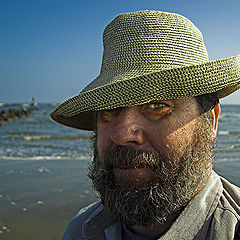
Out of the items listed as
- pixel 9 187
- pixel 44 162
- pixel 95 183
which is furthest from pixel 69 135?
pixel 95 183

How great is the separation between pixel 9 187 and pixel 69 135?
854cm

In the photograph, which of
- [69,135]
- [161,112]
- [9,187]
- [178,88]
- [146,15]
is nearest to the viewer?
[178,88]

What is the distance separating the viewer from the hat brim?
53.9 inches

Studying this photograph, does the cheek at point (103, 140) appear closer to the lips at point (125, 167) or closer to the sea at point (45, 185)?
the lips at point (125, 167)

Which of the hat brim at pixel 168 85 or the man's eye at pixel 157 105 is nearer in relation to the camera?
the hat brim at pixel 168 85

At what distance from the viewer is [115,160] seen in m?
1.51

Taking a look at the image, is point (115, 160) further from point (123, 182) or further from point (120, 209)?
point (120, 209)

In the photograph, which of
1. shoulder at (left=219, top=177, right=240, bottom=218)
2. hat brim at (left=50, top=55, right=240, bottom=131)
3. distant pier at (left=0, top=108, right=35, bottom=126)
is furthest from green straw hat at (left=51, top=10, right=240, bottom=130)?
distant pier at (left=0, top=108, right=35, bottom=126)

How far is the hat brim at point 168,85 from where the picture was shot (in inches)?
53.9

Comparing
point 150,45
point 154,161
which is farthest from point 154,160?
point 150,45

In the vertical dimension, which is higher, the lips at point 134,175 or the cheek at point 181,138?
the cheek at point 181,138

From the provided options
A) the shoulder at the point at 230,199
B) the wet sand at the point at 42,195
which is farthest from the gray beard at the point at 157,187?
the wet sand at the point at 42,195

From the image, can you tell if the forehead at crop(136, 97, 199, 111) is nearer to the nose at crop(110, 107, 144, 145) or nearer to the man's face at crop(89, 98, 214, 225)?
the man's face at crop(89, 98, 214, 225)

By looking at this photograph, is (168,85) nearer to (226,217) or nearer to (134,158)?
(134,158)
